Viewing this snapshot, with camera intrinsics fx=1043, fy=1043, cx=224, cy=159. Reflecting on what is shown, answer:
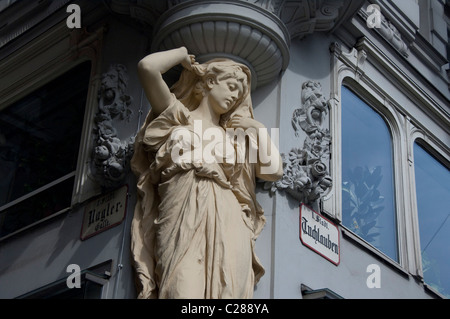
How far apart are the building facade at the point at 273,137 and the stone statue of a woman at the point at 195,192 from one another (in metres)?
0.29

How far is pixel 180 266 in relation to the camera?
7.81m

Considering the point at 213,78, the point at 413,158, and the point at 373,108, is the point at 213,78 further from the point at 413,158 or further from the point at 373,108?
the point at 413,158

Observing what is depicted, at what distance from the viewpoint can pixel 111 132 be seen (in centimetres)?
936

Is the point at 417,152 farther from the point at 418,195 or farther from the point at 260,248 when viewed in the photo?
the point at 260,248

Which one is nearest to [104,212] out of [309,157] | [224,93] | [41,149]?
[224,93]

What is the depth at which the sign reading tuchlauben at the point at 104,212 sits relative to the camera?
8.93 meters

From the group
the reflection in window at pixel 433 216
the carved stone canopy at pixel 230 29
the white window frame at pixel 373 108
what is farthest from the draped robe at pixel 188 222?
the reflection in window at pixel 433 216

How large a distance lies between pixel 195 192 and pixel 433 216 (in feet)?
13.9

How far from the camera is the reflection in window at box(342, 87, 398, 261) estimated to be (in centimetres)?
1031

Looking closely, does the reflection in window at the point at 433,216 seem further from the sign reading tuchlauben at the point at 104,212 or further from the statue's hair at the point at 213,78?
the sign reading tuchlauben at the point at 104,212

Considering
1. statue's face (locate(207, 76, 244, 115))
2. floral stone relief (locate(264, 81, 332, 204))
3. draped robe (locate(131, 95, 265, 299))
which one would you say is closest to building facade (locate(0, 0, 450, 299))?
floral stone relief (locate(264, 81, 332, 204))
